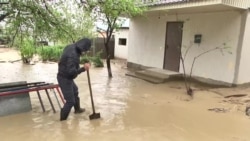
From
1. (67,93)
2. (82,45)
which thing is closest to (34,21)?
(82,45)

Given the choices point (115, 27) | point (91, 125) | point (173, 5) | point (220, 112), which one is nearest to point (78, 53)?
point (91, 125)

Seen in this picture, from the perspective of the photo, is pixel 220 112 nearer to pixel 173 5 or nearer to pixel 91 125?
pixel 91 125

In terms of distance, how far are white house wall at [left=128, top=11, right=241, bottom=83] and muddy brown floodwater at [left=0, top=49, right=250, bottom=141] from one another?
120 centimetres

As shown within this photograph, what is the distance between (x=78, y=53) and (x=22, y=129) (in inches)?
70.9

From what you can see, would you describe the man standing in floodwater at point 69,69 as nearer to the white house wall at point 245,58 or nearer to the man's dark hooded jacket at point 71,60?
the man's dark hooded jacket at point 71,60

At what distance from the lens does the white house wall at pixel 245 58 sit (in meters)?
9.27

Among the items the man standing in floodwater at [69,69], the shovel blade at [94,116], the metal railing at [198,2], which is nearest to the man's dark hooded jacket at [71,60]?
the man standing in floodwater at [69,69]

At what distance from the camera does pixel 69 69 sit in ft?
18.6

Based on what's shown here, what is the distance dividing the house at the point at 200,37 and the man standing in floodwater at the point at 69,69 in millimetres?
4832

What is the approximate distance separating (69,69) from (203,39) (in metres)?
6.60

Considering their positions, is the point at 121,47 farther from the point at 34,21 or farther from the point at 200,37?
the point at 34,21

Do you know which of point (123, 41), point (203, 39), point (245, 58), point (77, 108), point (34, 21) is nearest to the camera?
point (77, 108)

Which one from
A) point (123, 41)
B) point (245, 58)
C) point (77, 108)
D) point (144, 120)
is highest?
point (123, 41)

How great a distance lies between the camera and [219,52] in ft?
33.3
